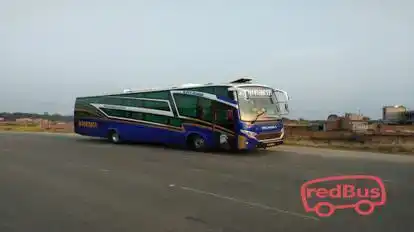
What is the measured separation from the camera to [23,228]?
6375 mm

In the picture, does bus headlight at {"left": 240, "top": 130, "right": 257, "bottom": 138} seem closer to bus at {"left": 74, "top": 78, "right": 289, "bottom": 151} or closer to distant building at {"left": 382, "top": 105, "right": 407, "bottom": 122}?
bus at {"left": 74, "top": 78, "right": 289, "bottom": 151}

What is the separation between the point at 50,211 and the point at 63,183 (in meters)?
3.31

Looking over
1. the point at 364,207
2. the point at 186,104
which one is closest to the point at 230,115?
the point at 186,104

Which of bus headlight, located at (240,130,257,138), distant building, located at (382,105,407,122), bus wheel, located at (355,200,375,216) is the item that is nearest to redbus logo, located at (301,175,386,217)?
bus wheel, located at (355,200,375,216)

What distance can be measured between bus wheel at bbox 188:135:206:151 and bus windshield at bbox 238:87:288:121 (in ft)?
9.76

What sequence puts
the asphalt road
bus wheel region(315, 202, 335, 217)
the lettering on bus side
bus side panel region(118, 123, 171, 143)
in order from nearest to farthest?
the asphalt road < bus wheel region(315, 202, 335, 217) < bus side panel region(118, 123, 171, 143) < the lettering on bus side

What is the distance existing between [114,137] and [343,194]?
2036 cm

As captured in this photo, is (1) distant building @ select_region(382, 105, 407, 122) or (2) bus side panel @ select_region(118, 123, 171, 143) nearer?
(2) bus side panel @ select_region(118, 123, 171, 143)

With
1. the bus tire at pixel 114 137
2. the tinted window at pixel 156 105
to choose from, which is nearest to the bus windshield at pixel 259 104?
the tinted window at pixel 156 105

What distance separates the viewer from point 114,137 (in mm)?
27531

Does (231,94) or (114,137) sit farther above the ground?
(231,94)

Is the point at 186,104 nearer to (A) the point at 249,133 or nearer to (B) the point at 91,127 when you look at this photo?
(A) the point at 249,133

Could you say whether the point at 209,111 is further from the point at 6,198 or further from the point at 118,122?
the point at 6,198

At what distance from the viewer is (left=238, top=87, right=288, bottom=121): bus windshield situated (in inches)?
754
